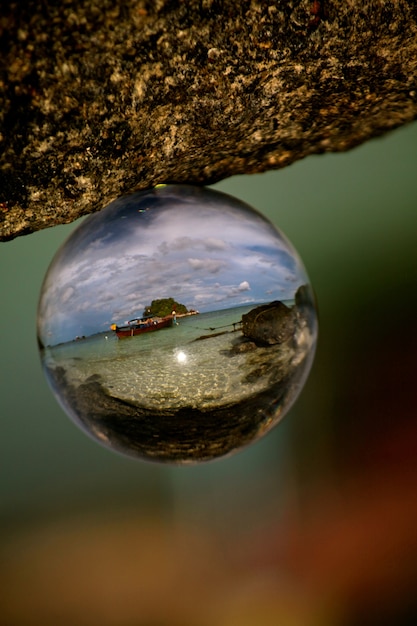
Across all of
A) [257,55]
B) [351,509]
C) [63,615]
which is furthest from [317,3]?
[63,615]

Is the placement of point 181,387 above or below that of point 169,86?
below

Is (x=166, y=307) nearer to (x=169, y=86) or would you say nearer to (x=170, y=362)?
(x=170, y=362)

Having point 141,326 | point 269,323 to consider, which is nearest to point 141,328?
point 141,326

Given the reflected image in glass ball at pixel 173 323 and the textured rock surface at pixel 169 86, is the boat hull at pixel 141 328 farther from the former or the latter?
the textured rock surface at pixel 169 86

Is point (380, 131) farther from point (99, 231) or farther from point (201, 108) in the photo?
point (99, 231)

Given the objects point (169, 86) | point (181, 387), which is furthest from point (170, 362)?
point (169, 86)

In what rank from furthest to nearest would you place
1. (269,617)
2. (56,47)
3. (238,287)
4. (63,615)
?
1. (63,615)
2. (269,617)
3. (238,287)
4. (56,47)
